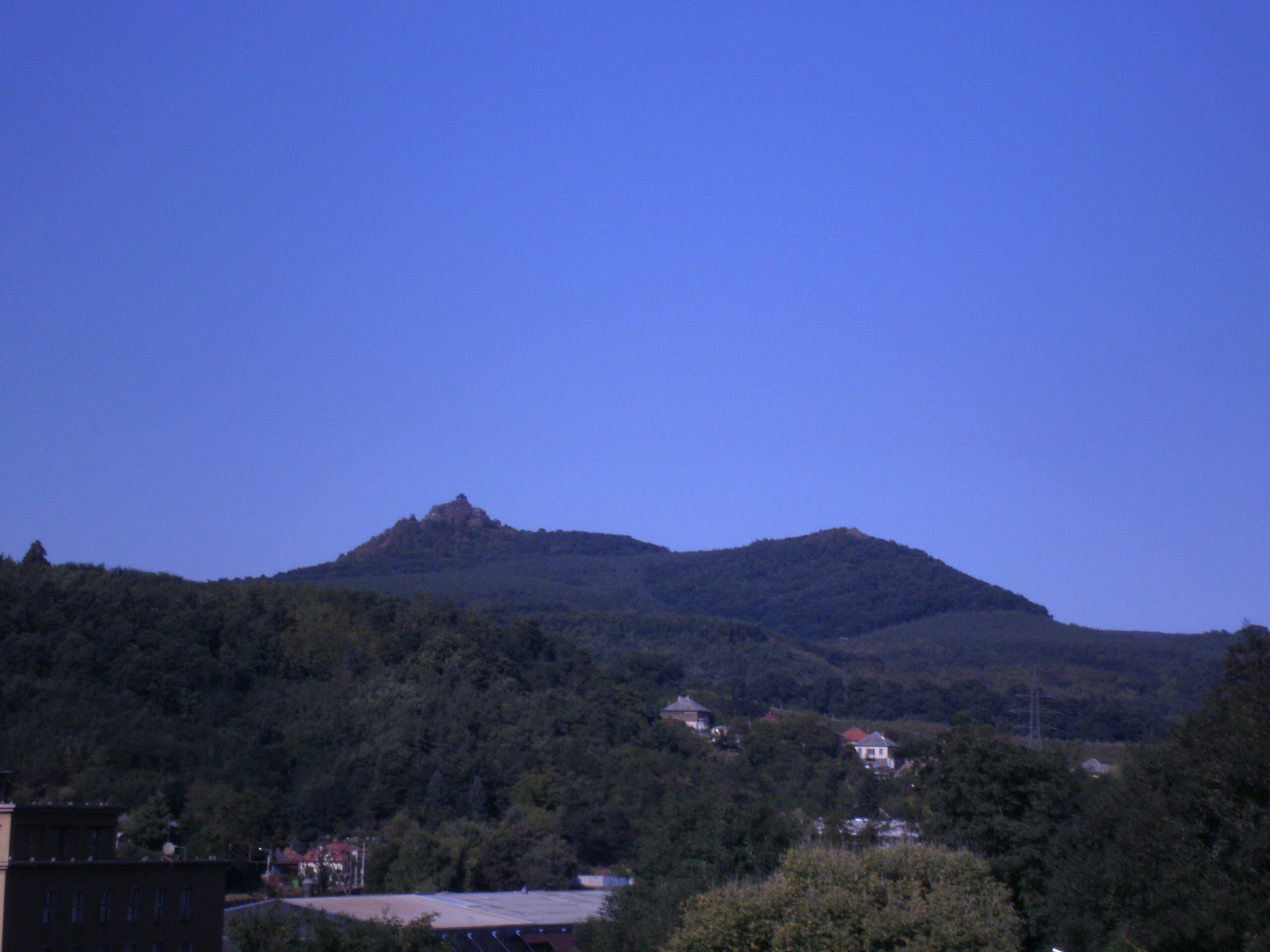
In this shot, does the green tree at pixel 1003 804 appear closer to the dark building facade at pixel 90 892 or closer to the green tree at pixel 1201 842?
the green tree at pixel 1201 842

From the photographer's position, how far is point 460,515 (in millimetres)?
191500

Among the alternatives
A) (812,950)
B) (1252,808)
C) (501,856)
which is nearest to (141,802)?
(501,856)

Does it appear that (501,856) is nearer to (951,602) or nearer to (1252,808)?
(1252,808)

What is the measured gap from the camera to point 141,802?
49250 mm

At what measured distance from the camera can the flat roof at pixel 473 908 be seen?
3272 cm

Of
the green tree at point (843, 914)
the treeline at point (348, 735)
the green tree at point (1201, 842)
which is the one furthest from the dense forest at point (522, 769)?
the green tree at point (843, 914)

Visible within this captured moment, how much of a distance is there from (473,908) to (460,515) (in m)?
156

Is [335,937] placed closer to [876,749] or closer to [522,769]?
[522,769]

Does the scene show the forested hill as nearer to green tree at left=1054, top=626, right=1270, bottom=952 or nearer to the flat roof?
the flat roof

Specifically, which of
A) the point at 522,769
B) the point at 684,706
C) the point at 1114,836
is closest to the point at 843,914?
the point at 1114,836

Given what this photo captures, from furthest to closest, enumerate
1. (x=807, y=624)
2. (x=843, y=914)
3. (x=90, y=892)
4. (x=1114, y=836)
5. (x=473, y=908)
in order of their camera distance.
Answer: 1. (x=807, y=624)
2. (x=473, y=908)
3. (x=90, y=892)
4. (x=1114, y=836)
5. (x=843, y=914)

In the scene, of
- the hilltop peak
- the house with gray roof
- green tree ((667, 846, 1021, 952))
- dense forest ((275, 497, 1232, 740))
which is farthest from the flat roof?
the hilltop peak

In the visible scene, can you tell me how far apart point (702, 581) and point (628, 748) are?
113 meters

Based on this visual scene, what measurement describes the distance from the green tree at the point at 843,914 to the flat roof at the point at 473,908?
35.1 ft
